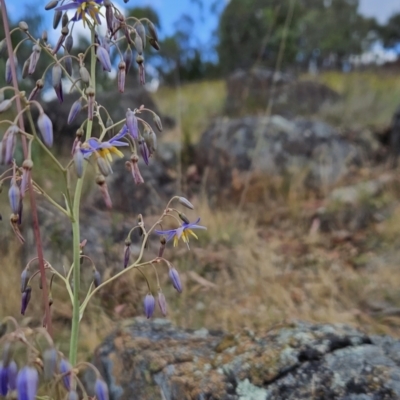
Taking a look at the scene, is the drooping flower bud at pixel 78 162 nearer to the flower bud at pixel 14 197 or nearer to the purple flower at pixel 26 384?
the flower bud at pixel 14 197

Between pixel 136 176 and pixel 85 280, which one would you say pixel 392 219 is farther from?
pixel 136 176

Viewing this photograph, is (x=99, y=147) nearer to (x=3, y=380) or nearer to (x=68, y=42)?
(x=68, y=42)

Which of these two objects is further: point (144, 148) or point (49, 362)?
point (144, 148)

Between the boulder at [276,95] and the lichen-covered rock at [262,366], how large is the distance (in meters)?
5.65

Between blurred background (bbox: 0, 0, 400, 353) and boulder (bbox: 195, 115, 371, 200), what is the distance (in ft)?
0.05

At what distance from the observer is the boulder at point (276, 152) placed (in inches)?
201

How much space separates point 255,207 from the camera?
474cm

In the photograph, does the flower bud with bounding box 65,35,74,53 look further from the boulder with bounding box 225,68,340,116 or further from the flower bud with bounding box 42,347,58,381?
the boulder with bounding box 225,68,340,116

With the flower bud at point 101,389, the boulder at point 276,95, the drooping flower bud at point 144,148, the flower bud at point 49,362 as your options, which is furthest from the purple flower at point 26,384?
the boulder at point 276,95

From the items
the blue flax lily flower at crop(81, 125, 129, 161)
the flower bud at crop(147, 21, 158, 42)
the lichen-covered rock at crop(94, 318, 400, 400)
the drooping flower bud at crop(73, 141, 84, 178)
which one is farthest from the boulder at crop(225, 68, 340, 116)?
the drooping flower bud at crop(73, 141, 84, 178)

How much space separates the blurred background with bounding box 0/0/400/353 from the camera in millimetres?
2732

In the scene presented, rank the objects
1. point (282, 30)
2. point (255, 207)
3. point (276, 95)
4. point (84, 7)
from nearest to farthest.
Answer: point (84, 7), point (255, 207), point (276, 95), point (282, 30)

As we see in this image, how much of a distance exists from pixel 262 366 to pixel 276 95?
626cm

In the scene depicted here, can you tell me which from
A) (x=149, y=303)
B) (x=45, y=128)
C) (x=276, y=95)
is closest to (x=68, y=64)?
(x=45, y=128)
